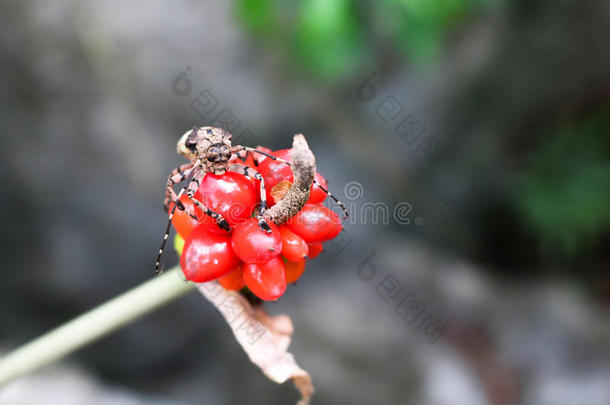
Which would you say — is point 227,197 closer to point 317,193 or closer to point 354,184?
point 317,193

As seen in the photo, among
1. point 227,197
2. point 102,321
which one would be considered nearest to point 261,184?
point 227,197

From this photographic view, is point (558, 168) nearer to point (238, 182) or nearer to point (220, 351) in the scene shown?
point (220, 351)

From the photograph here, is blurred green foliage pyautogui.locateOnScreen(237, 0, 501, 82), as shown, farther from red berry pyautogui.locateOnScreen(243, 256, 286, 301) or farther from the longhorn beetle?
red berry pyautogui.locateOnScreen(243, 256, 286, 301)

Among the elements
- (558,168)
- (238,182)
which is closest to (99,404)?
(238,182)

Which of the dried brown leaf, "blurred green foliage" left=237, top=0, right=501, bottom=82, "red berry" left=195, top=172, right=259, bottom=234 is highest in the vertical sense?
"blurred green foliage" left=237, top=0, right=501, bottom=82

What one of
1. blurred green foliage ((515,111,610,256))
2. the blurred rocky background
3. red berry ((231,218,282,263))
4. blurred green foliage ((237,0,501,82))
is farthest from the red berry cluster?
blurred green foliage ((515,111,610,256))
